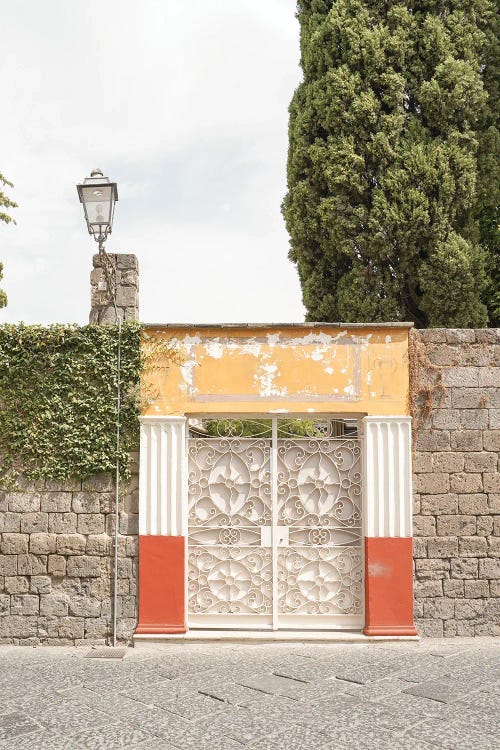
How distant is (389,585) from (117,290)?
13.5 feet

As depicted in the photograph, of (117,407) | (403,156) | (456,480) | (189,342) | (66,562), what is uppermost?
(403,156)

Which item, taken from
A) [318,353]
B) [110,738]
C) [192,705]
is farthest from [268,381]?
[110,738]

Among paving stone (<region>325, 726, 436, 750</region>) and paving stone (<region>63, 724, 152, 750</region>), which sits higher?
paving stone (<region>325, 726, 436, 750</region>)

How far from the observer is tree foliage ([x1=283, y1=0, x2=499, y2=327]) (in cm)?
1080

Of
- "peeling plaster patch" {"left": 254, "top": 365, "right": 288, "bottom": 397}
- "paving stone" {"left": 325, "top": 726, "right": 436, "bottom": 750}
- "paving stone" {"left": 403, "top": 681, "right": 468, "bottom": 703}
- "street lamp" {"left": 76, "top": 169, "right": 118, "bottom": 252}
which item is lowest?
"paving stone" {"left": 325, "top": 726, "right": 436, "bottom": 750}

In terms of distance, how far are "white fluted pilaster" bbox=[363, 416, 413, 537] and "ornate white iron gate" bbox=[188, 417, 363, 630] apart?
0.70 ft

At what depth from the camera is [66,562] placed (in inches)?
276

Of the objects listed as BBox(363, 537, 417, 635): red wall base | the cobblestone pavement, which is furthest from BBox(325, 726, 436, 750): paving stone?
BBox(363, 537, 417, 635): red wall base

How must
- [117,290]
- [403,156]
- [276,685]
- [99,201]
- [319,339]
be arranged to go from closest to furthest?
[276,685] < [99,201] < [319,339] < [117,290] < [403,156]

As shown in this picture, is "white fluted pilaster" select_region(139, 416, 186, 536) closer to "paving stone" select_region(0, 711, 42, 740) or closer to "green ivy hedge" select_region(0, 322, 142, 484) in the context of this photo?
"green ivy hedge" select_region(0, 322, 142, 484)

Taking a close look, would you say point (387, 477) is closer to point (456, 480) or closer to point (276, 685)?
point (456, 480)

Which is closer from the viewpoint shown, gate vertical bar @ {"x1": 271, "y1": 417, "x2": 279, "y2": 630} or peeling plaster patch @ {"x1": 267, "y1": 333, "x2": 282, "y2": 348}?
gate vertical bar @ {"x1": 271, "y1": 417, "x2": 279, "y2": 630}

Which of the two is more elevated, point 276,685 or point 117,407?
point 117,407

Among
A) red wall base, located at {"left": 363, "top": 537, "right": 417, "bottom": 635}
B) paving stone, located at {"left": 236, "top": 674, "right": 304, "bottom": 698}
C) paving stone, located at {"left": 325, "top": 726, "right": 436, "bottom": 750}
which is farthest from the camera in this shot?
red wall base, located at {"left": 363, "top": 537, "right": 417, "bottom": 635}
